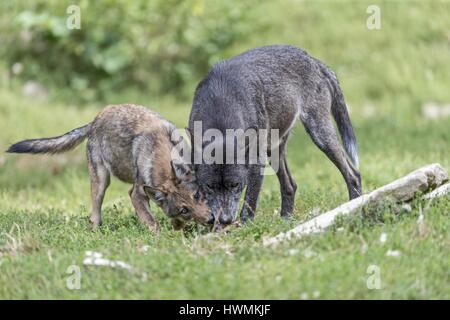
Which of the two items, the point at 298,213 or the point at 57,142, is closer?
the point at 57,142

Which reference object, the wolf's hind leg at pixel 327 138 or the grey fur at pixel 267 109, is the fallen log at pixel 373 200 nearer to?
the grey fur at pixel 267 109

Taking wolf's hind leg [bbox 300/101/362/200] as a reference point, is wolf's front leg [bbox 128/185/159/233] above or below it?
below

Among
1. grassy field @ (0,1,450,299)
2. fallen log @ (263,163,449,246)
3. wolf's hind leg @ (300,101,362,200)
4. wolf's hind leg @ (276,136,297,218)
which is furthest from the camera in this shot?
wolf's hind leg @ (276,136,297,218)

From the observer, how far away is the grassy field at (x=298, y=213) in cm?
556

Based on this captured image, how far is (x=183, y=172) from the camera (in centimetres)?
732

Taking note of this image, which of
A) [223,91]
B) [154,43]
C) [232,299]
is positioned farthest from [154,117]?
[154,43]

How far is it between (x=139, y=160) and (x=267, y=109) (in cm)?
133

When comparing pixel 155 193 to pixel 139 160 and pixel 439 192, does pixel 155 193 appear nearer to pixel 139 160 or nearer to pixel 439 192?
pixel 139 160

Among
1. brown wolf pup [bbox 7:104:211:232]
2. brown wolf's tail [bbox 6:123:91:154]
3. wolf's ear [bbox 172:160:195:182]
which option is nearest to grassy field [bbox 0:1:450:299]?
brown wolf pup [bbox 7:104:211:232]

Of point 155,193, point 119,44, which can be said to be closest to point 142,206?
point 155,193

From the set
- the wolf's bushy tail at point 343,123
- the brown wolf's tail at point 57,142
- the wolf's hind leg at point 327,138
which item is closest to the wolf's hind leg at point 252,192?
the wolf's hind leg at point 327,138

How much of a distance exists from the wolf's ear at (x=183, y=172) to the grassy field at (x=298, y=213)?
45 centimetres

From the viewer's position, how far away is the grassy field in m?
5.56

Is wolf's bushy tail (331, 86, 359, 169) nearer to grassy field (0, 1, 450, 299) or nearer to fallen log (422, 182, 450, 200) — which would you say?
grassy field (0, 1, 450, 299)
